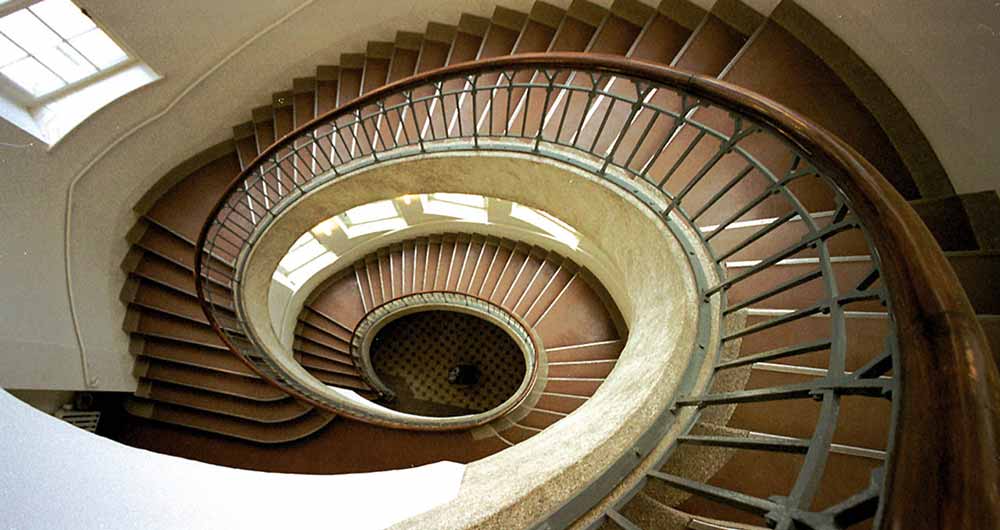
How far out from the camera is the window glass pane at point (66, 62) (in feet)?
14.8

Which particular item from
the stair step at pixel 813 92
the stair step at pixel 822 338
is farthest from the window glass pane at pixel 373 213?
the stair step at pixel 822 338

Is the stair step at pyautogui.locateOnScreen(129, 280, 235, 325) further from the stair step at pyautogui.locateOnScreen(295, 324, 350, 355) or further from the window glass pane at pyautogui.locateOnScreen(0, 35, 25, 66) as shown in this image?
the stair step at pyautogui.locateOnScreen(295, 324, 350, 355)

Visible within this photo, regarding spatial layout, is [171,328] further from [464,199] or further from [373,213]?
[464,199]

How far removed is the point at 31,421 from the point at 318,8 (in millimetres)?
5367

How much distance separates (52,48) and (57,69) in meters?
0.21

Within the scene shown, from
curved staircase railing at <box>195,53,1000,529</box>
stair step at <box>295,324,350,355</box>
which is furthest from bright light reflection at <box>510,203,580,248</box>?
stair step at <box>295,324,350,355</box>

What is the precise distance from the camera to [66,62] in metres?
4.68

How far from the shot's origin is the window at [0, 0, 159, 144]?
4242mm

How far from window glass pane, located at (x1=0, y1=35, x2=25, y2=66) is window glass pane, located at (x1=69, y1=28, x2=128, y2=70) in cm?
43

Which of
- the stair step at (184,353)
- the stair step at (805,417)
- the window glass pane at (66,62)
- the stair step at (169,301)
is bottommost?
the stair step at (184,353)

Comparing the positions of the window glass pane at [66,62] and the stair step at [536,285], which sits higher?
the window glass pane at [66,62]

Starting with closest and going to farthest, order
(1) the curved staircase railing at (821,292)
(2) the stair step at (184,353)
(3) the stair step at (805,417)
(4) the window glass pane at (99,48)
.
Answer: (1) the curved staircase railing at (821,292), (3) the stair step at (805,417), (4) the window glass pane at (99,48), (2) the stair step at (184,353)

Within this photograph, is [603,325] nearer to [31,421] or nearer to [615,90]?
[615,90]

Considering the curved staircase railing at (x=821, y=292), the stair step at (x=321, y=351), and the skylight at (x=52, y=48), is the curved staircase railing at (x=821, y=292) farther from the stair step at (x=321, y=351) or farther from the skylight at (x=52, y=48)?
the stair step at (x=321, y=351)
